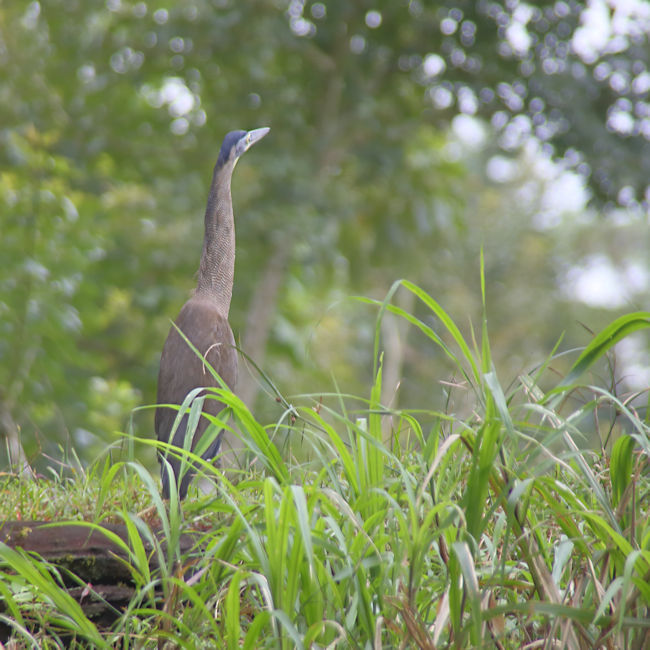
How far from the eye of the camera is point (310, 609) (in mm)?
2174

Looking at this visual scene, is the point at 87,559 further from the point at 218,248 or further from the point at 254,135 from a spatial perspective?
the point at 254,135

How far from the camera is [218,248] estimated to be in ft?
13.1

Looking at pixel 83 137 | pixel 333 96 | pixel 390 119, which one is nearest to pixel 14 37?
pixel 83 137

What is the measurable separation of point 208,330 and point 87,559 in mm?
1283

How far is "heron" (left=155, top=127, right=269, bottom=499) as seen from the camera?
3.71 m

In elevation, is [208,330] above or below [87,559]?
above

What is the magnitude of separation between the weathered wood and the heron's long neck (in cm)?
142

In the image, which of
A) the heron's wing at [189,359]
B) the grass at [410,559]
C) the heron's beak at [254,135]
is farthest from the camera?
the heron's beak at [254,135]

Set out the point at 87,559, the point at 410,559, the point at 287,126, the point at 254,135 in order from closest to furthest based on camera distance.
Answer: the point at 410,559
the point at 87,559
the point at 254,135
the point at 287,126

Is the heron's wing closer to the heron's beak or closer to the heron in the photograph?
the heron

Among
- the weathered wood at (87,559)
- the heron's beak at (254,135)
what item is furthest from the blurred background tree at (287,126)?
the weathered wood at (87,559)

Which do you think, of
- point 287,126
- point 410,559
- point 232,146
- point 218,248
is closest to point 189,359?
point 218,248

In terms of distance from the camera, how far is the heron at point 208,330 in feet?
12.2

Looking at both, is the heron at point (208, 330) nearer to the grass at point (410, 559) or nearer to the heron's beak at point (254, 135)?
the heron's beak at point (254, 135)
